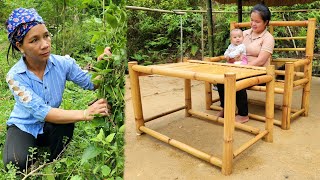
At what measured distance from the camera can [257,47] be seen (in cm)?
269

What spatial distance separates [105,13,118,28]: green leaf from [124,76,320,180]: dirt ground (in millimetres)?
890

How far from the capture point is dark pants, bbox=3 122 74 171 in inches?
73.8

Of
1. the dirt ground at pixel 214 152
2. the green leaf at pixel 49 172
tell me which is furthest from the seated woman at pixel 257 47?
the green leaf at pixel 49 172

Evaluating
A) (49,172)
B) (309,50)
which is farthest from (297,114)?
(49,172)

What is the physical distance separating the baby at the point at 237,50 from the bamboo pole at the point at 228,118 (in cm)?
121

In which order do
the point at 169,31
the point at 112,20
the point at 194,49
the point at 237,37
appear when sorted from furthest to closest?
the point at 169,31
the point at 194,49
the point at 237,37
the point at 112,20

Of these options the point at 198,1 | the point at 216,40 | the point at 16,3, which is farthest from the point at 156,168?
the point at 198,1

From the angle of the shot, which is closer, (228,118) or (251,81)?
(228,118)

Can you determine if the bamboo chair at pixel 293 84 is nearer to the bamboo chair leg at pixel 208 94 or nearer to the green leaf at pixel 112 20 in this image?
the bamboo chair leg at pixel 208 94

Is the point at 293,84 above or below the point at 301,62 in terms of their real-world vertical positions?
below

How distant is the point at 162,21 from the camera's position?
6637 millimetres

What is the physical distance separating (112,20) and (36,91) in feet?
2.96

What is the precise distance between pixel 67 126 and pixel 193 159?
37.8 inches

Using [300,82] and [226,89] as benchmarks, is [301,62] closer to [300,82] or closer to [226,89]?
[300,82]
